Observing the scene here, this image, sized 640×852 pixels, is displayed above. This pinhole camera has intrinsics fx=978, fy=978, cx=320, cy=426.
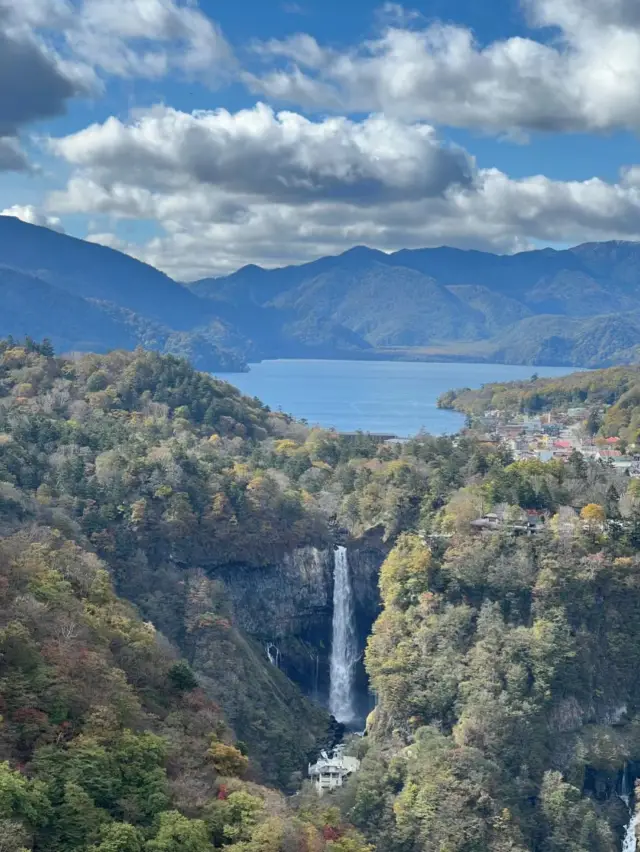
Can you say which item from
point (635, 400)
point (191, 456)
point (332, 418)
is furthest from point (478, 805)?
point (332, 418)

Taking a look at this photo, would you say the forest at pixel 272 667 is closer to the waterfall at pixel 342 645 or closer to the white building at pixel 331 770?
the white building at pixel 331 770

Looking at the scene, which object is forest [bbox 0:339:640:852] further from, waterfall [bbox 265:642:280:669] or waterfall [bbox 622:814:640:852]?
waterfall [bbox 265:642:280:669]

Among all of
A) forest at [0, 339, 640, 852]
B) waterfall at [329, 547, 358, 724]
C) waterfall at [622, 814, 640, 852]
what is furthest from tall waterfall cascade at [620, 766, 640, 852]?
waterfall at [329, 547, 358, 724]

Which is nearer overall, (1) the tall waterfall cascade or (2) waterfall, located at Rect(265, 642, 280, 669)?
(1) the tall waterfall cascade

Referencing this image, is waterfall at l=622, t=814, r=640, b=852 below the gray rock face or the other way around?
below

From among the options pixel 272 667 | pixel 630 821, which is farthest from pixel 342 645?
pixel 630 821

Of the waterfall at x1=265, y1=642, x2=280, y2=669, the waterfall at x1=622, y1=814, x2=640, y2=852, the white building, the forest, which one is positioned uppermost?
the forest

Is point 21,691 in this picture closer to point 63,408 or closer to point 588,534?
point 588,534

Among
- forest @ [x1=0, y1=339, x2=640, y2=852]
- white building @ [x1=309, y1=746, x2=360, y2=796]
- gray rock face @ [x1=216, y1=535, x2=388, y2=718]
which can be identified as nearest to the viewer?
forest @ [x1=0, y1=339, x2=640, y2=852]

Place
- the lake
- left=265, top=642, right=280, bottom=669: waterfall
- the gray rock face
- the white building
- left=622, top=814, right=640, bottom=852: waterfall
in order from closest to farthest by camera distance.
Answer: left=622, top=814, right=640, bottom=852: waterfall, the white building, left=265, top=642, right=280, bottom=669: waterfall, the gray rock face, the lake
